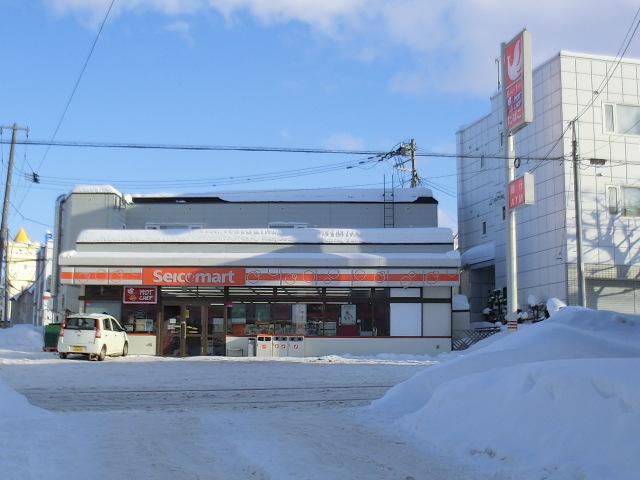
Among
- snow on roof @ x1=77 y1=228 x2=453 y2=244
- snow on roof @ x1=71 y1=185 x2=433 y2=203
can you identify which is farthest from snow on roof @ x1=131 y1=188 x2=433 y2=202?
snow on roof @ x1=77 y1=228 x2=453 y2=244

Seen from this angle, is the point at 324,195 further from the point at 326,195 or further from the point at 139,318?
the point at 139,318

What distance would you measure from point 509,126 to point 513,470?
2220 cm

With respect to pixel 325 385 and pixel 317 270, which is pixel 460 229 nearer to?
pixel 317 270

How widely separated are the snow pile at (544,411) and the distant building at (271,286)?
61.9 ft

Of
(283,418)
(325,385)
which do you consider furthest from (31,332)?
(283,418)

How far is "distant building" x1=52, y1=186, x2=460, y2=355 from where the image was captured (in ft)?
103

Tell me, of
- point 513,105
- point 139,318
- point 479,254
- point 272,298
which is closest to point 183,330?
point 139,318

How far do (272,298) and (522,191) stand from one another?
1193cm

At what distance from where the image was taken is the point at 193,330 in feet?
105

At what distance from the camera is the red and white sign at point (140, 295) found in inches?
1260

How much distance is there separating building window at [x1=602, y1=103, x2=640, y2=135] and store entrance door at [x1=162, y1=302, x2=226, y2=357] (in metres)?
19.4

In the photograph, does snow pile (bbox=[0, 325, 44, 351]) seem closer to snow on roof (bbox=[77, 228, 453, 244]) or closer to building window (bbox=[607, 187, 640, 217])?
snow on roof (bbox=[77, 228, 453, 244])

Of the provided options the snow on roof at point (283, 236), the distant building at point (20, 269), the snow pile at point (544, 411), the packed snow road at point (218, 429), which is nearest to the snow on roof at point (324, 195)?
the snow on roof at point (283, 236)

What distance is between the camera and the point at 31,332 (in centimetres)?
3747
